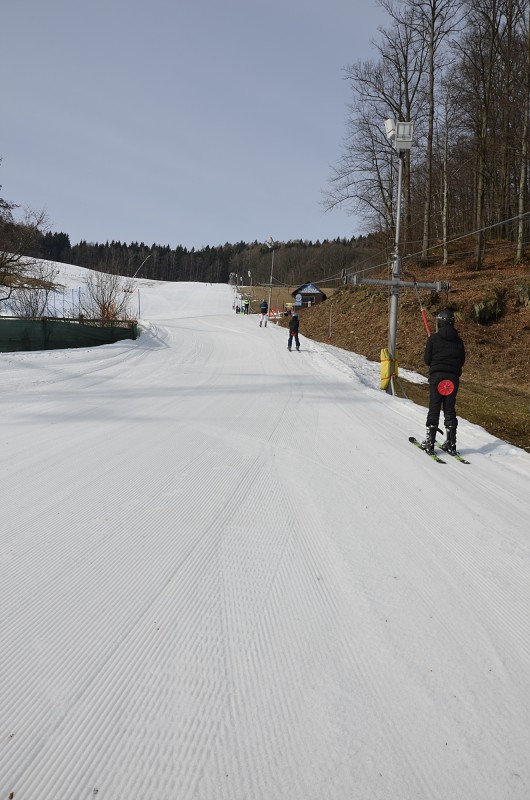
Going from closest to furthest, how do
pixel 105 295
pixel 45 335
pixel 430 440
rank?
pixel 430 440 → pixel 45 335 → pixel 105 295

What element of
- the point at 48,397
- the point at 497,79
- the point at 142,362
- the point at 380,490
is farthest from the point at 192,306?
the point at 380,490

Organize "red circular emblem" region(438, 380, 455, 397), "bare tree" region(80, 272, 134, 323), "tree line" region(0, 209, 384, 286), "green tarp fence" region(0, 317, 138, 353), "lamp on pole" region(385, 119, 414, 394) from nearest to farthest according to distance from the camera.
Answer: "red circular emblem" region(438, 380, 455, 397), "lamp on pole" region(385, 119, 414, 394), "green tarp fence" region(0, 317, 138, 353), "bare tree" region(80, 272, 134, 323), "tree line" region(0, 209, 384, 286)

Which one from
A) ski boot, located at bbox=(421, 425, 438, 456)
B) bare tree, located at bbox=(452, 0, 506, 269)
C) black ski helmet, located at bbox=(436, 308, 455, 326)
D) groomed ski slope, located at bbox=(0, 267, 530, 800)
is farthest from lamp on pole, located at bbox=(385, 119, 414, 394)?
bare tree, located at bbox=(452, 0, 506, 269)

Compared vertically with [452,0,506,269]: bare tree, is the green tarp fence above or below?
below

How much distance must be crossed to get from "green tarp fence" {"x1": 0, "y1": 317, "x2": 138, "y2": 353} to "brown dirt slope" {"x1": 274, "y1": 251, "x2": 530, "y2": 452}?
1222 centimetres

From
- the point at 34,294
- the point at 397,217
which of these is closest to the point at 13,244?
the point at 34,294

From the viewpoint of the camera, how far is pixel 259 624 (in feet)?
8.05

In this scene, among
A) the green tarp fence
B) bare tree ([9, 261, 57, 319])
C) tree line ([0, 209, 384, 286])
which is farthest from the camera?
tree line ([0, 209, 384, 286])

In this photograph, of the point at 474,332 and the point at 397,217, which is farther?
the point at 474,332

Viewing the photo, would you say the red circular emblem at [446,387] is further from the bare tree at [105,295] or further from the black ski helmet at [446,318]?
the bare tree at [105,295]

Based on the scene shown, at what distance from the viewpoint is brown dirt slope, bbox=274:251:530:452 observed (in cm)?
1099

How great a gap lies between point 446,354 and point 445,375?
0.29 meters

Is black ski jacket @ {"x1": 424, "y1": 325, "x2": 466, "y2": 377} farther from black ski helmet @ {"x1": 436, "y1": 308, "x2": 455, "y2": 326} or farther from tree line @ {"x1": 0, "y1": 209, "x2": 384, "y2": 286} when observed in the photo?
tree line @ {"x1": 0, "y1": 209, "x2": 384, "y2": 286}

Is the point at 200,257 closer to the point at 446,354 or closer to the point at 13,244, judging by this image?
the point at 13,244
